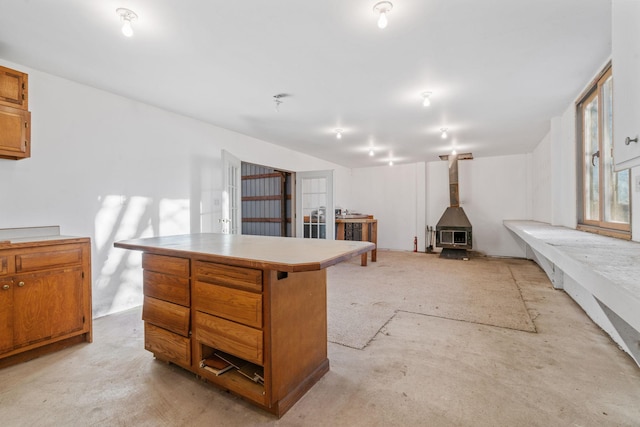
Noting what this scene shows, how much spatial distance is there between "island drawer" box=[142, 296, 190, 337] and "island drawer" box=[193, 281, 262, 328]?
0.16 meters

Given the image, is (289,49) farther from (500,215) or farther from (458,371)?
(500,215)

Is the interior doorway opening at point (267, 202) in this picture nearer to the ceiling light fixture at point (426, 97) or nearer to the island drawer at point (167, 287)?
the ceiling light fixture at point (426, 97)

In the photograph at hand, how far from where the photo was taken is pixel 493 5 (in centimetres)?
182

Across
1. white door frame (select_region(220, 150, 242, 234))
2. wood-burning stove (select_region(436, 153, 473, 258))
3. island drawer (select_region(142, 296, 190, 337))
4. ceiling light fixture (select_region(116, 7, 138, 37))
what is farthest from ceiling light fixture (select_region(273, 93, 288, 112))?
Result: wood-burning stove (select_region(436, 153, 473, 258))

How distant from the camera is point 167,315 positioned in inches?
79.2

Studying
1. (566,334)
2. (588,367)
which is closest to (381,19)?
(588,367)

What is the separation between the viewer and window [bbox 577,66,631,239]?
8.44 feet

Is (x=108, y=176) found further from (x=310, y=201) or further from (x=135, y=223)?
(x=310, y=201)

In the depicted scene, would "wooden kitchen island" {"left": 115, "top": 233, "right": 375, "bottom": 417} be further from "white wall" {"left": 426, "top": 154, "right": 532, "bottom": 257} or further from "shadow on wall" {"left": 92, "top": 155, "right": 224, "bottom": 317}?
"white wall" {"left": 426, "top": 154, "right": 532, "bottom": 257}

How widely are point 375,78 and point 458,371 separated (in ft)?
8.47

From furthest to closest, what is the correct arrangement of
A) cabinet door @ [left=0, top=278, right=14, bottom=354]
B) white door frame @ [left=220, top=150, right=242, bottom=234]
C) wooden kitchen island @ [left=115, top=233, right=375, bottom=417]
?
white door frame @ [left=220, top=150, right=242, bottom=234], cabinet door @ [left=0, top=278, right=14, bottom=354], wooden kitchen island @ [left=115, top=233, right=375, bottom=417]

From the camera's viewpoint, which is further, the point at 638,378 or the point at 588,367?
the point at 588,367

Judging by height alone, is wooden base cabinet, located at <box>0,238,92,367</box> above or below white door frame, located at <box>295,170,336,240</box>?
below

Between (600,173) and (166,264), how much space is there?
406cm
